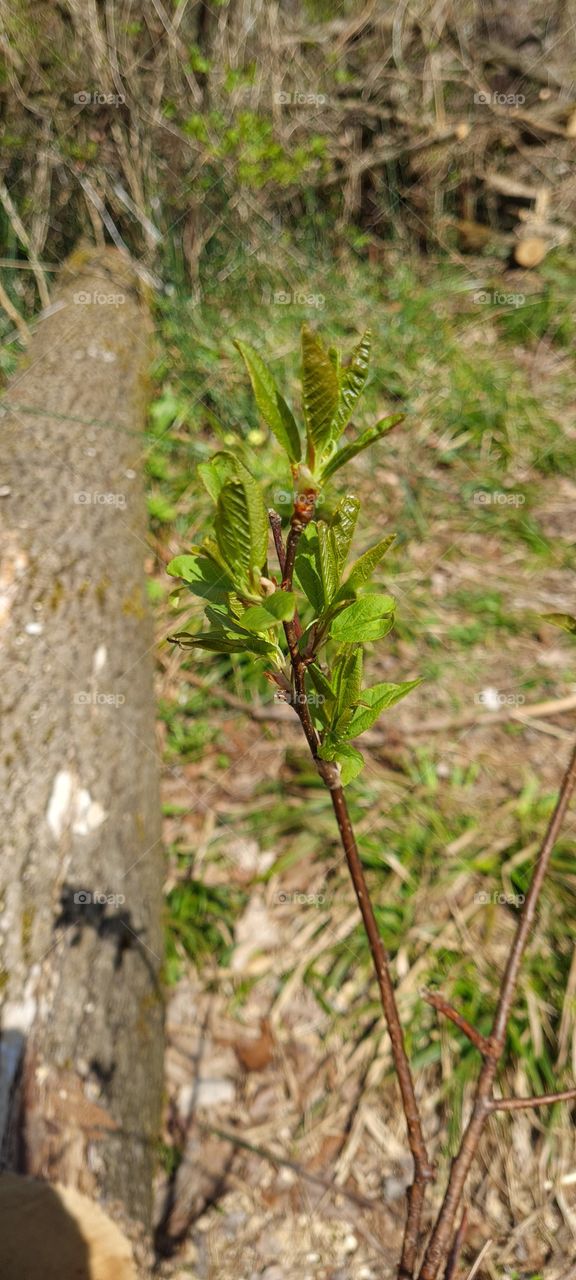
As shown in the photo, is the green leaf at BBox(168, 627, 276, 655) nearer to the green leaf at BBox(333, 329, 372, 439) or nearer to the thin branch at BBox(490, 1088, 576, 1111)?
the green leaf at BBox(333, 329, 372, 439)

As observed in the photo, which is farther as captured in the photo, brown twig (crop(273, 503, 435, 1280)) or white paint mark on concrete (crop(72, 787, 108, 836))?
white paint mark on concrete (crop(72, 787, 108, 836))

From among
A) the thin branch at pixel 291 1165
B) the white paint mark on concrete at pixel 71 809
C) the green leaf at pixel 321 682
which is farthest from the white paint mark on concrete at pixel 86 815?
the green leaf at pixel 321 682

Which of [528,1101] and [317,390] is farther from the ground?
[317,390]

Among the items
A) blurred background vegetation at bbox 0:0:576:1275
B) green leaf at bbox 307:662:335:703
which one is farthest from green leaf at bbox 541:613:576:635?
blurred background vegetation at bbox 0:0:576:1275

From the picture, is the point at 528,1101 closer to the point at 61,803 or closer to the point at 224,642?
the point at 224,642

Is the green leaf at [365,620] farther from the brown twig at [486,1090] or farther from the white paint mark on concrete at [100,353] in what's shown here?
the white paint mark on concrete at [100,353]

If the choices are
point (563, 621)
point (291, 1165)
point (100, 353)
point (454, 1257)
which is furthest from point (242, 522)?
point (100, 353)

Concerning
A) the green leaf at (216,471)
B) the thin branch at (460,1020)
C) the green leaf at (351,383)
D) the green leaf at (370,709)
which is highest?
the green leaf at (351,383)
